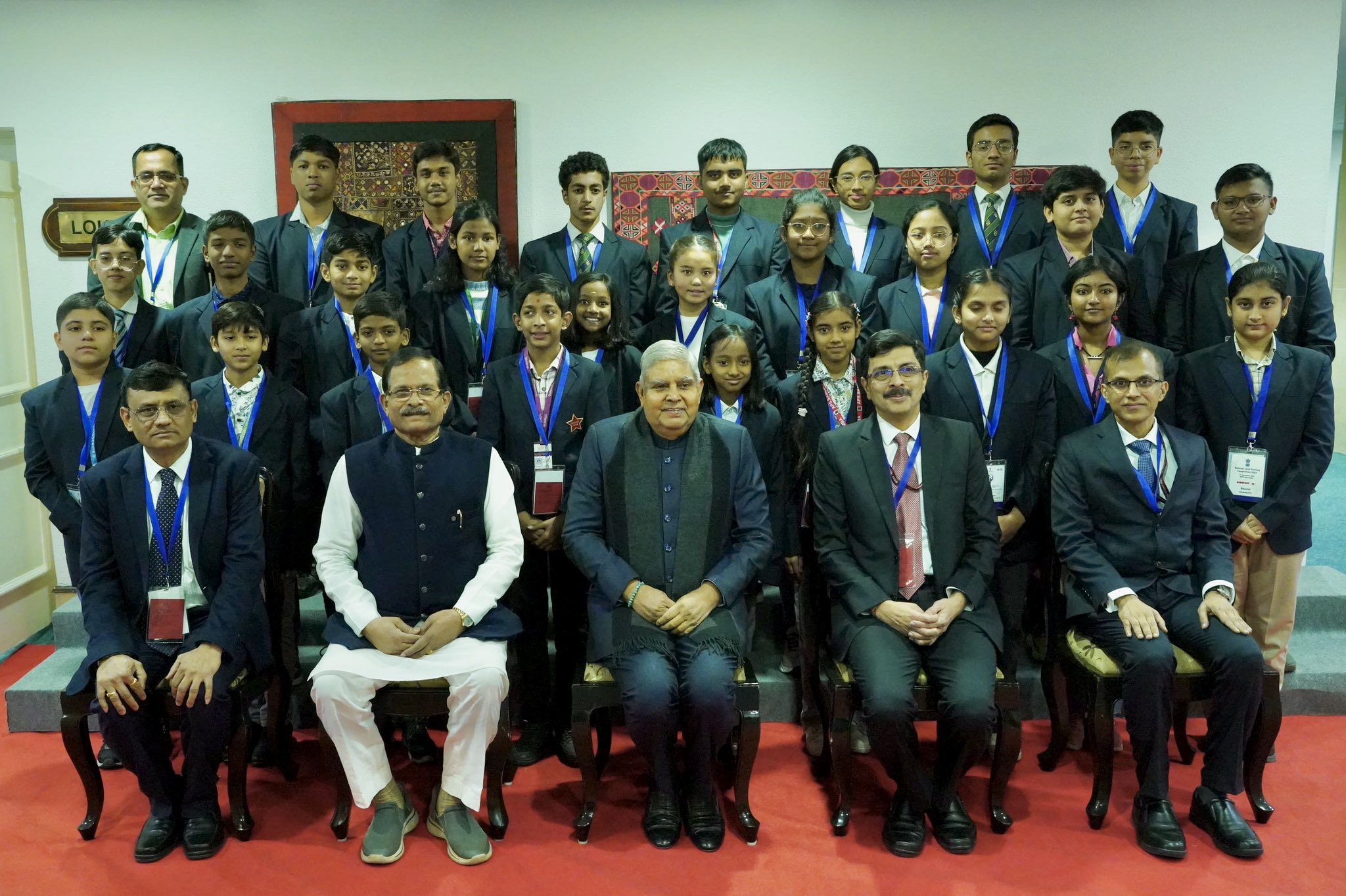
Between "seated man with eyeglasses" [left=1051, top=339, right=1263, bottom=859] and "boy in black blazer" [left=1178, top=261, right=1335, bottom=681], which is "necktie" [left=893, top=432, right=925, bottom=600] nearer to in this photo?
"seated man with eyeglasses" [left=1051, top=339, right=1263, bottom=859]

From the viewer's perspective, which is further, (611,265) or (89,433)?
(611,265)

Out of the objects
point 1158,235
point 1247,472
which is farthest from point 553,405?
point 1158,235

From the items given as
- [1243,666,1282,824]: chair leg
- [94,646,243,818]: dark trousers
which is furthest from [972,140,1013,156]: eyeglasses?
[94,646,243,818]: dark trousers

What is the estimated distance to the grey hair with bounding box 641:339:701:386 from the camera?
3.35m

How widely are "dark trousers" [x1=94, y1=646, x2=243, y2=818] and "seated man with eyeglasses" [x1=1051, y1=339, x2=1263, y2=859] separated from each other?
9.24 feet

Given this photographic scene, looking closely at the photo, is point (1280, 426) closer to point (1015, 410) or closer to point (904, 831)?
point (1015, 410)

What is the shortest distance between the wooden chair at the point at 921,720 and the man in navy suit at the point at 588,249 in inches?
82.1

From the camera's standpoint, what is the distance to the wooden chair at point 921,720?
322 cm

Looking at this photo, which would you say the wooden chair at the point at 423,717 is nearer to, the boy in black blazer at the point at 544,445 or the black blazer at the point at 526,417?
the boy in black blazer at the point at 544,445

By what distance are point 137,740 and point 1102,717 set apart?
10.0ft

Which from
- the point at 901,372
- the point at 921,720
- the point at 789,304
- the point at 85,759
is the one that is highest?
the point at 789,304

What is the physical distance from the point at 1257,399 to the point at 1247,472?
275 mm

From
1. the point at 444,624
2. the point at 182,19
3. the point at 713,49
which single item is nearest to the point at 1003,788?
the point at 444,624

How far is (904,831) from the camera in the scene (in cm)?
317
